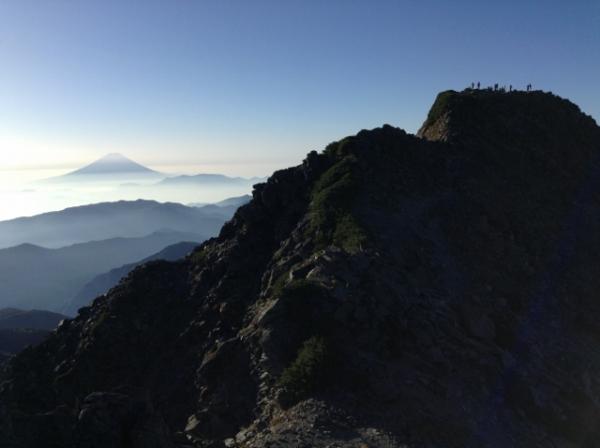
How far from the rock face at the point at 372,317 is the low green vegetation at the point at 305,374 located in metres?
0.07

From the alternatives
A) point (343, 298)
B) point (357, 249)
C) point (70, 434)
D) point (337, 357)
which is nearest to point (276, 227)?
point (357, 249)

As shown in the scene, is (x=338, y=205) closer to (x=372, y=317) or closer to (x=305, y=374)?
(x=372, y=317)

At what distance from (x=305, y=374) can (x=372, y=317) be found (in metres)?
5.48

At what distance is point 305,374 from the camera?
24656 millimetres

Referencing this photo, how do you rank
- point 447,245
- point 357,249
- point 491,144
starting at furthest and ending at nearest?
1. point 491,144
2. point 447,245
3. point 357,249

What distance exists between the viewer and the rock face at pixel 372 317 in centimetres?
2336

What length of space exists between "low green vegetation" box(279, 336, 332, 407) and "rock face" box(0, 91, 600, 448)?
0.07 metres

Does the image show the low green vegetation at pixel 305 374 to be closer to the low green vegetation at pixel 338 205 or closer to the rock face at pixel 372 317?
the rock face at pixel 372 317

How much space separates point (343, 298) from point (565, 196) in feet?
107

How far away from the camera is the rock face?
23359 millimetres

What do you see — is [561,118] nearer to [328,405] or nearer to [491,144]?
[491,144]

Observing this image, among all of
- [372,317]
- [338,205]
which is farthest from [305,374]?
[338,205]

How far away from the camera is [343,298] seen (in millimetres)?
28531

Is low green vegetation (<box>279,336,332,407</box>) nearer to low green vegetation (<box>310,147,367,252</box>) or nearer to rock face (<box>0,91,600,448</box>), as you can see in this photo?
rock face (<box>0,91,600,448</box>)
